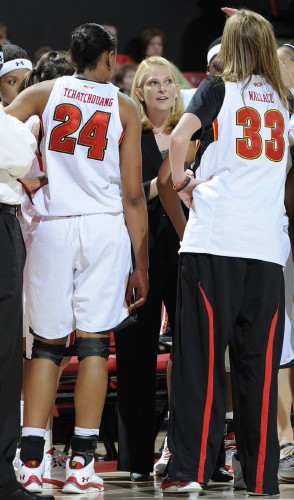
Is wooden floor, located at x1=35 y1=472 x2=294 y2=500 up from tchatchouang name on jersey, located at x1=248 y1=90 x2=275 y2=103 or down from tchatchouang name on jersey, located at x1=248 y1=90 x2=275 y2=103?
down

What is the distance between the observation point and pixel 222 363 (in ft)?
12.1

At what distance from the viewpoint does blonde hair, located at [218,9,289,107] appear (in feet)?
Answer: 12.2

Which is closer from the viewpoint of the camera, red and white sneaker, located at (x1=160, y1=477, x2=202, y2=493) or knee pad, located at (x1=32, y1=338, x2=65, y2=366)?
red and white sneaker, located at (x1=160, y1=477, x2=202, y2=493)

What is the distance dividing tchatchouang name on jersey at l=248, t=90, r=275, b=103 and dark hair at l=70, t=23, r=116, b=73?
0.67 meters

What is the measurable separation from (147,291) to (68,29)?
5268mm

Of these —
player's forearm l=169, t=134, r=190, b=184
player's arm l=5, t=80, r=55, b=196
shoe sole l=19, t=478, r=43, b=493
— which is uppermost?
player's arm l=5, t=80, r=55, b=196

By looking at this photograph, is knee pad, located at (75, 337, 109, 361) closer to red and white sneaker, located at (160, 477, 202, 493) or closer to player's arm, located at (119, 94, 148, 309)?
player's arm, located at (119, 94, 148, 309)

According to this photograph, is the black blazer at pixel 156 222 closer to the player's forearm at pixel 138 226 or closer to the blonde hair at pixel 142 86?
the blonde hair at pixel 142 86

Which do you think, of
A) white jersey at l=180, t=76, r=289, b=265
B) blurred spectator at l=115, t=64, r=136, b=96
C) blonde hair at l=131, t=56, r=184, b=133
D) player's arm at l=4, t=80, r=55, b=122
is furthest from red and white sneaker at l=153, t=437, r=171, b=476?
blurred spectator at l=115, t=64, r=136, b=96

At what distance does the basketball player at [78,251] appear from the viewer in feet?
12.6

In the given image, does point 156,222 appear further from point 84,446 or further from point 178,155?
point 84,446

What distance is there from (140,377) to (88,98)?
1243mm

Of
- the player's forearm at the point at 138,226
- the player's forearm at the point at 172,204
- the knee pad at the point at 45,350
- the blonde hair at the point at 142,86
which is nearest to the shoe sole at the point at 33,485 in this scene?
the knee pad at the point at 45,350

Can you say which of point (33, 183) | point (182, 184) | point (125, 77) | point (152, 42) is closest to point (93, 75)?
point (33, 183)
